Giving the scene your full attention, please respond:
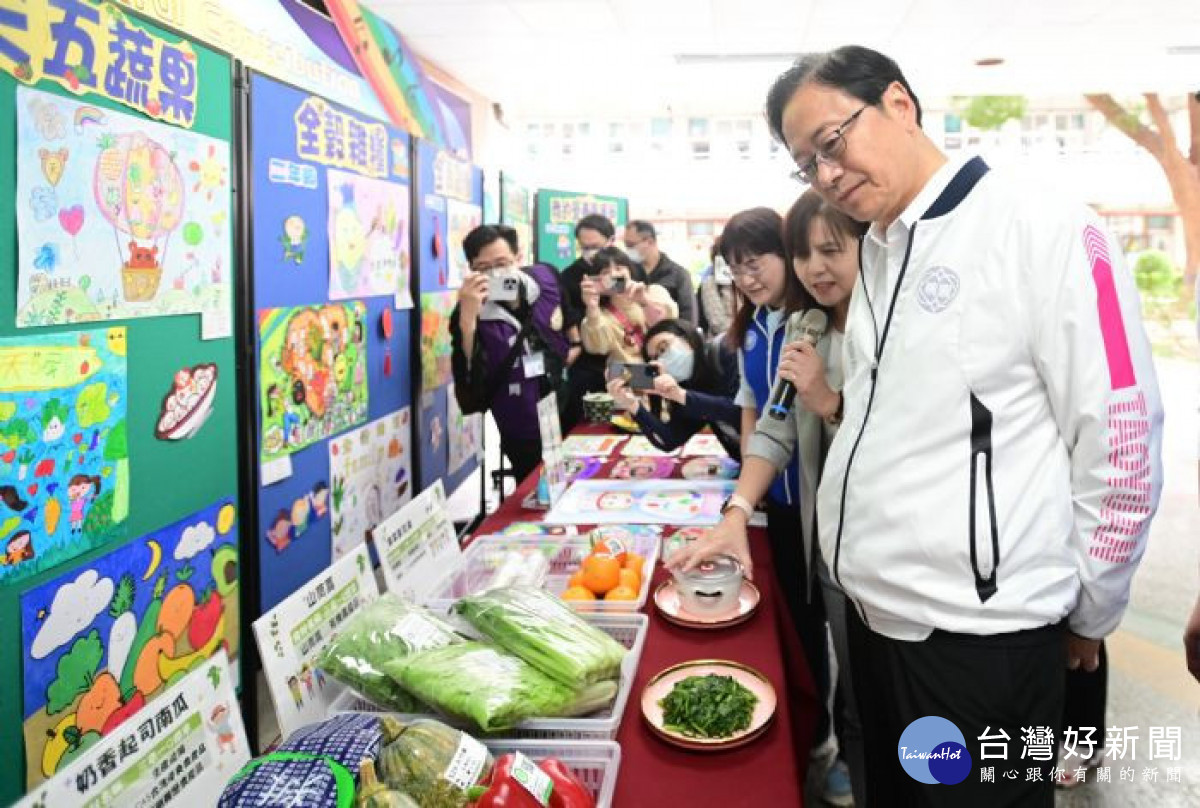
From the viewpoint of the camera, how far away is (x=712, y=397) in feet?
8.13

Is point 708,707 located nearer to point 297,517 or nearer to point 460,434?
point 297,517

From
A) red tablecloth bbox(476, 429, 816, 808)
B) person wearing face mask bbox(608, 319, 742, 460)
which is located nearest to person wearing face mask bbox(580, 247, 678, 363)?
person wearing face mask bbox(608, 319, 742, 460)

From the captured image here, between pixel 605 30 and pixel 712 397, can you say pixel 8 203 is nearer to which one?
pixel 712 397

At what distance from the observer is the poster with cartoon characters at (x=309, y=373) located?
2.59m

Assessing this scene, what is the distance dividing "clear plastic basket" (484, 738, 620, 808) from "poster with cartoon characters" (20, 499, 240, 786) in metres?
0.95

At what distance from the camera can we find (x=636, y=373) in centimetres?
253

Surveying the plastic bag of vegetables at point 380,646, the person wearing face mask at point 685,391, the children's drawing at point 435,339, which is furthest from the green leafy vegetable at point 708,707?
the children's drawing at point 435,339

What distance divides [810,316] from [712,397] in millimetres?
730

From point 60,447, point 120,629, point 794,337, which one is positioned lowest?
point 120,629

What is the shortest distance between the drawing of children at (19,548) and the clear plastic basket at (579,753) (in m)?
1.18

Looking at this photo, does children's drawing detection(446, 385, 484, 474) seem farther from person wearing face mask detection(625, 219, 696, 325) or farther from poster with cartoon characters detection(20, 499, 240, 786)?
poster with cartoon characters detection(20, 499, 240, 786)

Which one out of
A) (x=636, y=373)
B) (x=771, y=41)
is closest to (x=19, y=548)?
(x=636, y=373)

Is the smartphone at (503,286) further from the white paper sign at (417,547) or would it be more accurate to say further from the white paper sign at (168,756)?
the white paper sign at (168,756)

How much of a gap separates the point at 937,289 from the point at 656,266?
4119 millimetres
